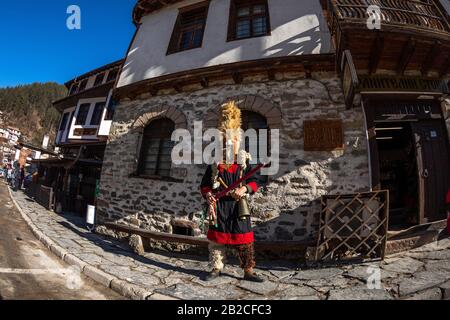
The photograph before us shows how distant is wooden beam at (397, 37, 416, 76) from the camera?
485 cm

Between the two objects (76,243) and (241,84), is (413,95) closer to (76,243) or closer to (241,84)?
(241,84)

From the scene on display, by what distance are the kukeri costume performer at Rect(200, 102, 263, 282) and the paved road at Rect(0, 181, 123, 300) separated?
156 cm

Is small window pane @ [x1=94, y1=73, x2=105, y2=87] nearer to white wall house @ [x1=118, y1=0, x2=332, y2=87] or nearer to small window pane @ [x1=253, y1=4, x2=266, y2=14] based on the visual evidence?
white wall house @ [x1=118, y1=0, x2=332, y2=87]

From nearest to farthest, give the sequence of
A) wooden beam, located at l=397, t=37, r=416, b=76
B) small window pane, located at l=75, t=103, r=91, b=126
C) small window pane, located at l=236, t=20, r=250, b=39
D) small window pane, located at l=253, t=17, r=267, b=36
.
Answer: wooden beam, located at l=397, t=37, r=416, b=76, small window pane, located at l=253, t=17, r=267, b=36, small window pane, located at l=236, t=20, r=250, b=39, small window pane, located at l=75, t=103, r=91, b=126

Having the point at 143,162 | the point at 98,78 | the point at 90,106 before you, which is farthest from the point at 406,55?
the point at 98,78

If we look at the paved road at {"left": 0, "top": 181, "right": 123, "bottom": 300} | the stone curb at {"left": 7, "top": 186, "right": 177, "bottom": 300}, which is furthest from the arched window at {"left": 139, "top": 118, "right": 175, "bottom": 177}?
the paved road at {"left": 0, "top": 181, "right": 123, "bottom": 300}

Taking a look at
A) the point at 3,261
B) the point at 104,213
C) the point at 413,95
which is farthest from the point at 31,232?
the point at 413,95

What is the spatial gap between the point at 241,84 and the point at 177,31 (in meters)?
3.45

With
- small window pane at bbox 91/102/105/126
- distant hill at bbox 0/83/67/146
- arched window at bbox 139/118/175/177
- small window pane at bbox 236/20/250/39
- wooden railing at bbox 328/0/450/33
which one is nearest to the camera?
wooden railing at bbox 328/0/450/33

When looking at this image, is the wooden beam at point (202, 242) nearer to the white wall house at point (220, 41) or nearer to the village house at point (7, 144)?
the white wall house at point (220, 41)

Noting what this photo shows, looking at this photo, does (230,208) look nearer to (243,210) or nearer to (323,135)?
(243,210)

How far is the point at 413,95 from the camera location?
17.4ft

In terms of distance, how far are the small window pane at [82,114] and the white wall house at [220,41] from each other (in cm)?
854

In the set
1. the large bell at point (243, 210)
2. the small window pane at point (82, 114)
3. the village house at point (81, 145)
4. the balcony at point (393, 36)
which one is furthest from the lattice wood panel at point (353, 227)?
the small window pane at point (82, 114)
